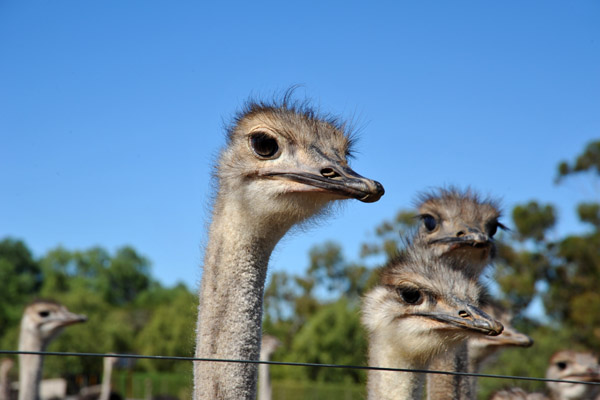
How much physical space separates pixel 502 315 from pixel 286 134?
161 inches

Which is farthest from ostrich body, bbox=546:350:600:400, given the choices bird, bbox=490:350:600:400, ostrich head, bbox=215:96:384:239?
ostrich head, bbox=215:96:384:239

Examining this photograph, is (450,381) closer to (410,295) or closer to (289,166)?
(410,295)

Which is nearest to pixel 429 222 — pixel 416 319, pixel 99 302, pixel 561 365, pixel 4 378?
pixel 416 319

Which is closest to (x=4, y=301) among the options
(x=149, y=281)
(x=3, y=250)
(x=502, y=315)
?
(x=3, y=250)

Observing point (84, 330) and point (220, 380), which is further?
point (84, 330)

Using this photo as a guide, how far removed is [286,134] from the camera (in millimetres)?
3205

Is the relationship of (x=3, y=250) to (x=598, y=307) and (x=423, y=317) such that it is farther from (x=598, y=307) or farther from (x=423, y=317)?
(x=423, y=317)

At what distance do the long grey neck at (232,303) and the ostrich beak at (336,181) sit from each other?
0.83ft

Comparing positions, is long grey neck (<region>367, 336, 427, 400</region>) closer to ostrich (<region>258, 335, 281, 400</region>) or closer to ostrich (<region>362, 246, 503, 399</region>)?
ostrich (<region>362, 246, 503, 399</region>)

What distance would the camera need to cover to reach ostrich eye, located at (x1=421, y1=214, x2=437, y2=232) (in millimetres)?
5465

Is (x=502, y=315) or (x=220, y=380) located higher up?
(x=502, y=315)

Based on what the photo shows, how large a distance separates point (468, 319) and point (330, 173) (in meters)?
1.10

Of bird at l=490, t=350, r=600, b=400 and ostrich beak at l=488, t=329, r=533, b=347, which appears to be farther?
bird at l=490, t=350, r=600, b=400

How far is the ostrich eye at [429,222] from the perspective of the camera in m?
5.46
